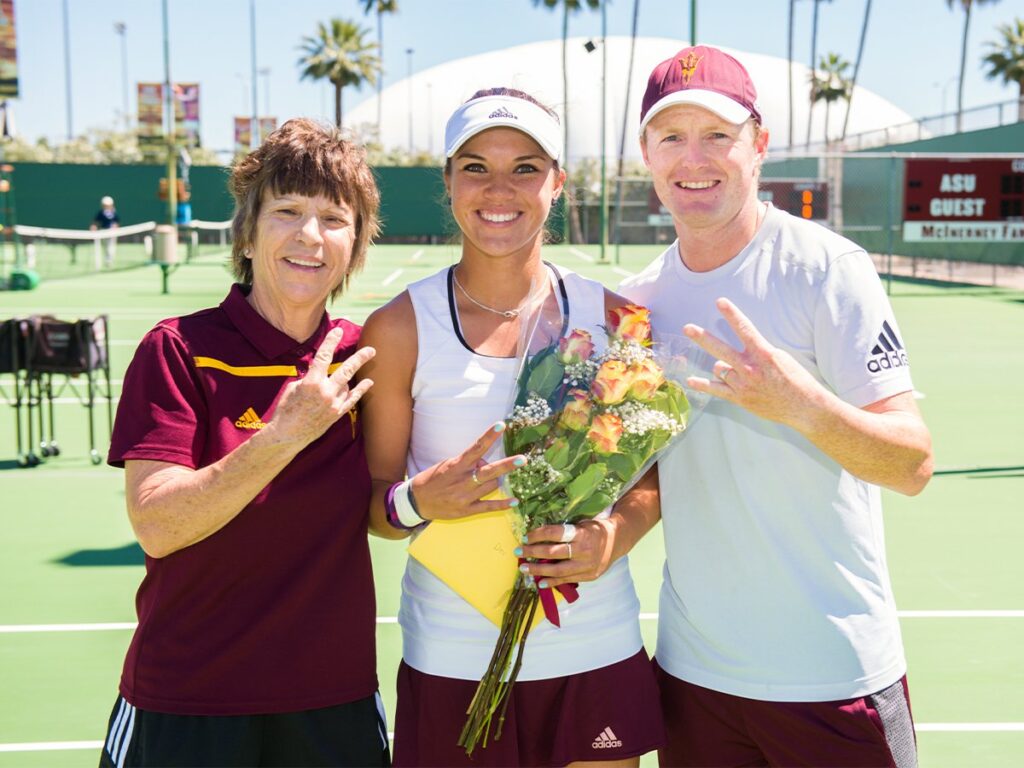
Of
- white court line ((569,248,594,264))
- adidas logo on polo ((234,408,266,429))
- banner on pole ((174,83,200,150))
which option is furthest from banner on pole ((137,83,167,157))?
adidas logo on polo ((234,408,266,429))

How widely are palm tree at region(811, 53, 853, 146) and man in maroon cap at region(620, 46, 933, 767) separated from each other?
68.2m

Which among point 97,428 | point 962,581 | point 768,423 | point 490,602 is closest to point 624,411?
point 768,423

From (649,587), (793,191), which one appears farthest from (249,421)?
(793,191)

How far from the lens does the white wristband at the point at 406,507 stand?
8.98 ft

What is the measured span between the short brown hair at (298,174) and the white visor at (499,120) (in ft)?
0.77

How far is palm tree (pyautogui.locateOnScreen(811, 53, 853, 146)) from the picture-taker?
68.0 m

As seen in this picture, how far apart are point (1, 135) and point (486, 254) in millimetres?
24540

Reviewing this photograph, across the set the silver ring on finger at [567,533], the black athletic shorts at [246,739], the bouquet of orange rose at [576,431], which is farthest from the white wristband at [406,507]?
the black athletic shorts at [246,739]

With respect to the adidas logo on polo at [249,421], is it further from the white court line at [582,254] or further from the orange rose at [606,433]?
the white court line at [582,254]

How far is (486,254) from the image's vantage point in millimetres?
3027

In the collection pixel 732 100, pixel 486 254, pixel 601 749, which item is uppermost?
pixel 732 100

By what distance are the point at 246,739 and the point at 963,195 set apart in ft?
71.8

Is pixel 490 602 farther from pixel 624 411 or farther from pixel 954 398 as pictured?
pixel 954 398

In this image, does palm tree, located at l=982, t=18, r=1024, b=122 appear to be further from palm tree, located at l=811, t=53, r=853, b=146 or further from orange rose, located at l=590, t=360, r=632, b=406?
orange rose, located at l=590, t=360, r=632, b=406
